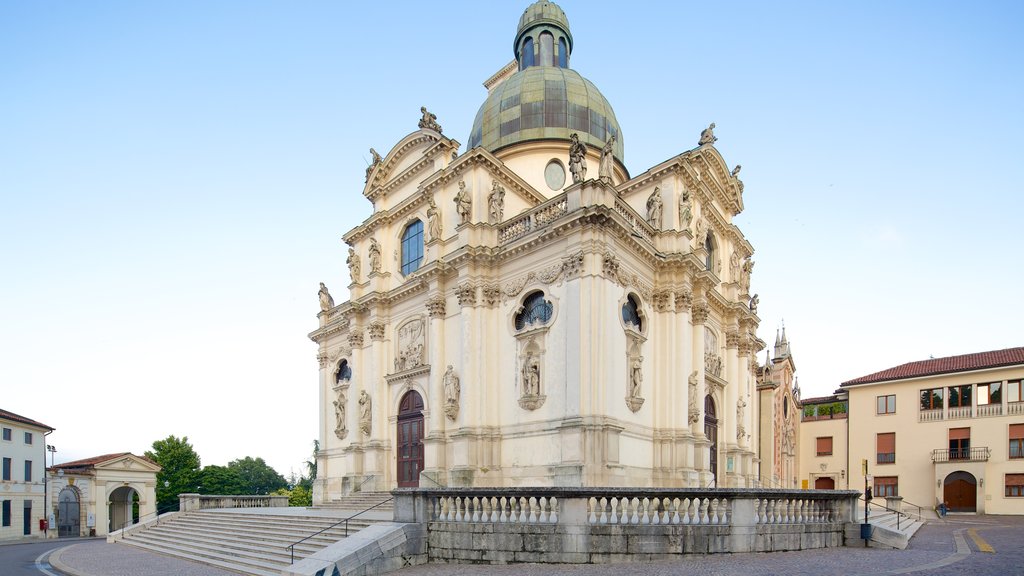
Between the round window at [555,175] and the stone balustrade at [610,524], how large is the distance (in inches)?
652

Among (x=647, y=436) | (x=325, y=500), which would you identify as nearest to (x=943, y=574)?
(x=647, y=436)

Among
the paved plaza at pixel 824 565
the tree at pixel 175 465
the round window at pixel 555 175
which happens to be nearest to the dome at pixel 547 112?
the round window at pixel 555 175

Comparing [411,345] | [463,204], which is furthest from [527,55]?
[411,345]

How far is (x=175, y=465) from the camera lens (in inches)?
2329

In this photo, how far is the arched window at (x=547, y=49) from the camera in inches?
1284

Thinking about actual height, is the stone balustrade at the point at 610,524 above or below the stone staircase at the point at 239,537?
above

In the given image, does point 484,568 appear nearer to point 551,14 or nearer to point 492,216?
point 492,216

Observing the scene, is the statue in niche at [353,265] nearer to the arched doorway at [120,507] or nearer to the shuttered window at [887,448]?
the arched doorway at [120,507]

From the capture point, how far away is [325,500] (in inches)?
1153

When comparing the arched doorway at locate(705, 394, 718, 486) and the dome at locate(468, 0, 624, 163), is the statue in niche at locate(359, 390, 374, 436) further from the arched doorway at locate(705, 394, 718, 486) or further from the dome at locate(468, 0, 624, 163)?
the arched doorway at locate(705, 394, 718, 486)

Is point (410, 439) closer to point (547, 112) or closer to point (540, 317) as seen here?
point (540, 317)

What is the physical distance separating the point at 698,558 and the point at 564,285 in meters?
10.2

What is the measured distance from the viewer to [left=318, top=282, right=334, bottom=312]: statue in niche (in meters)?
32.9

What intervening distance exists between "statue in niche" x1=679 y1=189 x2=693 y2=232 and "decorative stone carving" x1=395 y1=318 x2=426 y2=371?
10.6 m
